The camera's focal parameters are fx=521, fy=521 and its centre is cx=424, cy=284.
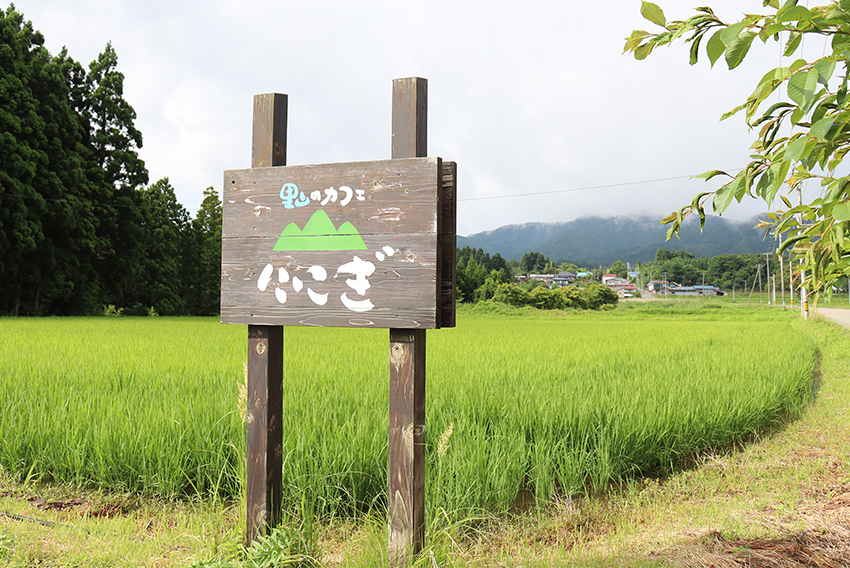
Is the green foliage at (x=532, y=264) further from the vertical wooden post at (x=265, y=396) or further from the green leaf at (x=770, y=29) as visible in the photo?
the green leaf at (x=770, y=29)

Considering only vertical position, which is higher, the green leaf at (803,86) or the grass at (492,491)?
the green leaf at (803,86)

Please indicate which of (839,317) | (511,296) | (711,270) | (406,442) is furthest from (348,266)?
(711,270)

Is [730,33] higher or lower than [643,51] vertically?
lower

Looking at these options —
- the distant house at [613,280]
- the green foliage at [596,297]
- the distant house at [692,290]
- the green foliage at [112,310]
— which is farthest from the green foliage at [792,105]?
the distant house at [613,280]

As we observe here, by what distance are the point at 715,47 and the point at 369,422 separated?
2.76 m

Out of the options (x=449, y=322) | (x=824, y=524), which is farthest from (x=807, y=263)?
(x=824, y=524)

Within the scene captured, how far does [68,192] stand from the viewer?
19.2 m

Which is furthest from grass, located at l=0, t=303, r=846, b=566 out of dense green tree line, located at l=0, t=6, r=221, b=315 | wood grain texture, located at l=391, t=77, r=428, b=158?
dense green tree line, located at l=0, t=6, r=221, b=315

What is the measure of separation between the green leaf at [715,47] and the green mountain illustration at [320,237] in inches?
52.6

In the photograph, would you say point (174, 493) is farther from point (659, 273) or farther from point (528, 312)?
point (659, 273)

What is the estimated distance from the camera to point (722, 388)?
4961 millimetres

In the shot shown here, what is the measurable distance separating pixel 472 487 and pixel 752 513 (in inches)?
56.4

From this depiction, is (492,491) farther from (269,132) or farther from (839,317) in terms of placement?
(839,317)

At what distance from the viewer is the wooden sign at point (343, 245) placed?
2.04m
